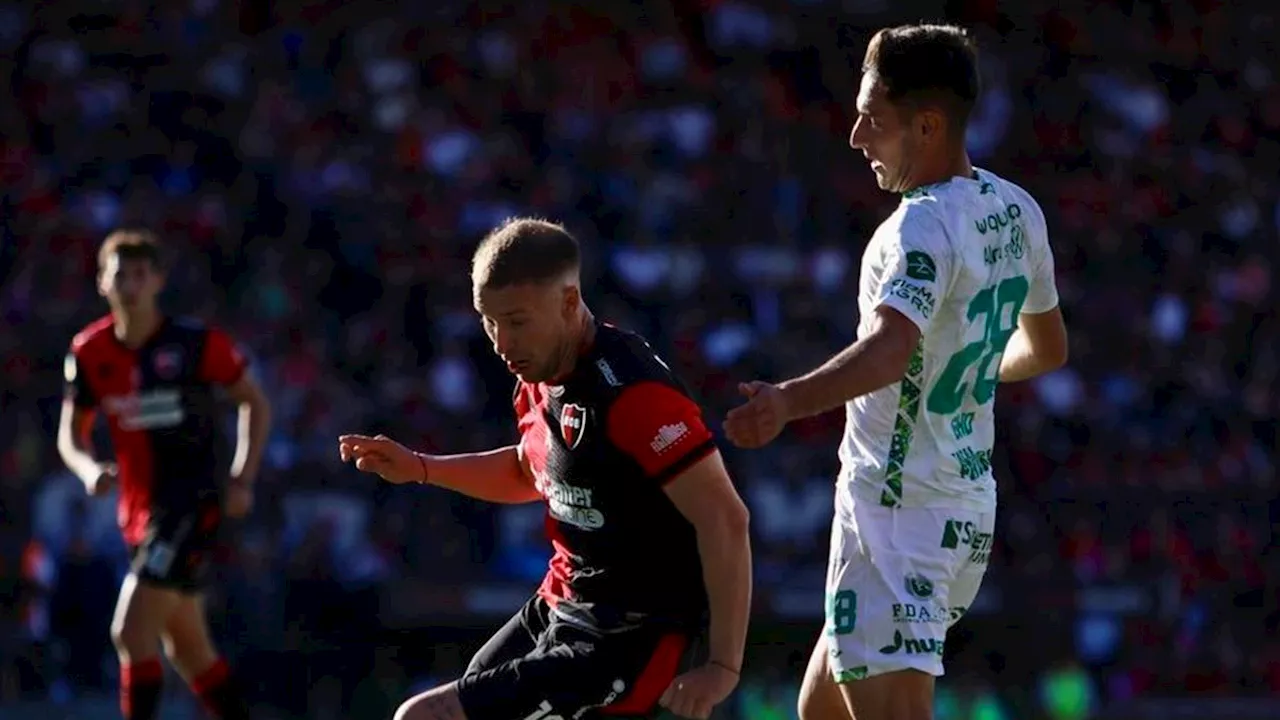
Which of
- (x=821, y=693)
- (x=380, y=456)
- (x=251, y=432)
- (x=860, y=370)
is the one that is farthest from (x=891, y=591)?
(x=251, y=432)

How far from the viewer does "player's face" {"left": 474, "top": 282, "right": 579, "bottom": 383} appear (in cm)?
478

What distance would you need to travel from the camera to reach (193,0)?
17.8 m

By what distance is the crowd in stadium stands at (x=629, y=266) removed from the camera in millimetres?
13500

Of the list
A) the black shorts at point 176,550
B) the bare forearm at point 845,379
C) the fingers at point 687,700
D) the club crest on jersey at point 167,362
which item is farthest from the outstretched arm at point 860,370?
the club crest on jersey at point 167,362

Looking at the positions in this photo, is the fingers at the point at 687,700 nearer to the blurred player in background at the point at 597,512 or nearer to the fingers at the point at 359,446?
the blurred player in background at the point at 597,512

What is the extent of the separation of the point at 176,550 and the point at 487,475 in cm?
399

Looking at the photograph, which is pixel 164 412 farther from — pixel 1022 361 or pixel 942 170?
pixel 942 170

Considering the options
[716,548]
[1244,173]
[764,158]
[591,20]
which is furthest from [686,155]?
[716,548]

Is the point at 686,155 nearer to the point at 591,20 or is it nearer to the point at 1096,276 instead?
the point at 591,20

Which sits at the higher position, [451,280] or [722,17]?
[722,17]

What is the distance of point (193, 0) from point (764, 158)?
194 inches

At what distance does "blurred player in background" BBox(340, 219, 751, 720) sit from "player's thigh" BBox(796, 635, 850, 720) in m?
0.29

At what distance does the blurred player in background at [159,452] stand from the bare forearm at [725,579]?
15.7ft

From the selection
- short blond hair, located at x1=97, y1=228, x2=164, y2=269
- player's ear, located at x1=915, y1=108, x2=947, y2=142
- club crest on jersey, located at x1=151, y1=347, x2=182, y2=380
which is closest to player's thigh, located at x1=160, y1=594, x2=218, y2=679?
club crest on jersey, located at x1=151, y1=347, x2=182, y2=380
